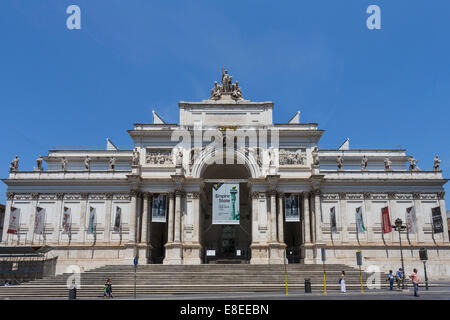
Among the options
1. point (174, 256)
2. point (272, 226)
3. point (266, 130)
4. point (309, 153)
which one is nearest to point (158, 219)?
point (174, 256)

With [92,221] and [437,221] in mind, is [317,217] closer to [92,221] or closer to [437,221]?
[437,221]

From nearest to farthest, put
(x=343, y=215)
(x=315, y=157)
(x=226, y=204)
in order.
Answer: (x=226, y=204)
(x=343, y=215)
(x=315, y=157)

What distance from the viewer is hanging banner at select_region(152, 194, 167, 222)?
1688 inches

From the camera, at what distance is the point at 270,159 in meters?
44.7

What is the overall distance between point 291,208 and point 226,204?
738cm

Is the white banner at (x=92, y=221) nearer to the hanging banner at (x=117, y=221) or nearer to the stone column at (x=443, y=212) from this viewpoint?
the hanging banner at (x=117, y=221)

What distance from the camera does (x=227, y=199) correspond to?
4188cm

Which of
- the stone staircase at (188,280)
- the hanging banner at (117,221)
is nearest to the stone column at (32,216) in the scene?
the hanging banner at (117,221)

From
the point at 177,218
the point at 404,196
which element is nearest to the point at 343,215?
the point at 404,196

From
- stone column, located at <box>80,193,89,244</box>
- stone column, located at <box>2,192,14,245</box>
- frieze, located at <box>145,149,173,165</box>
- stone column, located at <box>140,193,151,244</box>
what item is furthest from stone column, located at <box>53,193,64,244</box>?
frieze, located at <box>145,149,173,165</box>

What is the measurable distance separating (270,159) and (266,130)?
3.46 metres

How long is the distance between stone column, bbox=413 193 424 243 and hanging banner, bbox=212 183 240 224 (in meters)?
20.3

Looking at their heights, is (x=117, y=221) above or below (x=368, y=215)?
below
